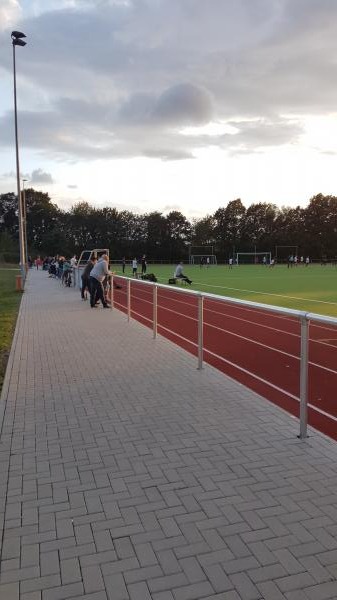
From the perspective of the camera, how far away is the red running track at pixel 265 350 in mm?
6055

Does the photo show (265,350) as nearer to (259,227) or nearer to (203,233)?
(203,233)

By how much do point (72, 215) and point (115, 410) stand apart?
9857 cm

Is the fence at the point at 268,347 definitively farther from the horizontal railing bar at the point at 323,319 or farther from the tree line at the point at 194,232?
the tree line at the point at 194,232

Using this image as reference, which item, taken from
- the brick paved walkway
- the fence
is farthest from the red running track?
the brick paved walkway

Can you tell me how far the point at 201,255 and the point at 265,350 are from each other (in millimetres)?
76497

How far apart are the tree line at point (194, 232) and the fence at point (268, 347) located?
261 feet

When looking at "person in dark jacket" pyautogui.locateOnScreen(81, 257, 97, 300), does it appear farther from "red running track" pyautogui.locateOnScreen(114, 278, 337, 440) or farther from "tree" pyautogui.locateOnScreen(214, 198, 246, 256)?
"tree" pyautogui.locateOnScreen(214, 198, 246, 256)

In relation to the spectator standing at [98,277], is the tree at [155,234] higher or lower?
higher

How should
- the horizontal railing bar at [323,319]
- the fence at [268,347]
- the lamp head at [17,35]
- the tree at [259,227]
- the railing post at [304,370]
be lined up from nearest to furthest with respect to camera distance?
the horizontal railing bar at [323,319], the railing post at [304,370], the fence at [268,347], the lamp head at [17,35], the tree at [259,227]

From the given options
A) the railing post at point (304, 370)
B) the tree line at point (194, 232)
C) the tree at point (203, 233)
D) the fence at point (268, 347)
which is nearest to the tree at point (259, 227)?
the tree line at point (194, 232)

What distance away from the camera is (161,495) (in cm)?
362

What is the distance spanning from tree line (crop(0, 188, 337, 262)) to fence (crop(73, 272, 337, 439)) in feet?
261

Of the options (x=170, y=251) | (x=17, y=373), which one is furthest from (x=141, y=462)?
(x=170, y=251)

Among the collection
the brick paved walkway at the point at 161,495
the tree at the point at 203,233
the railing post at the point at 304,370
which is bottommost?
the brick paved walkway at the point at 161,495
